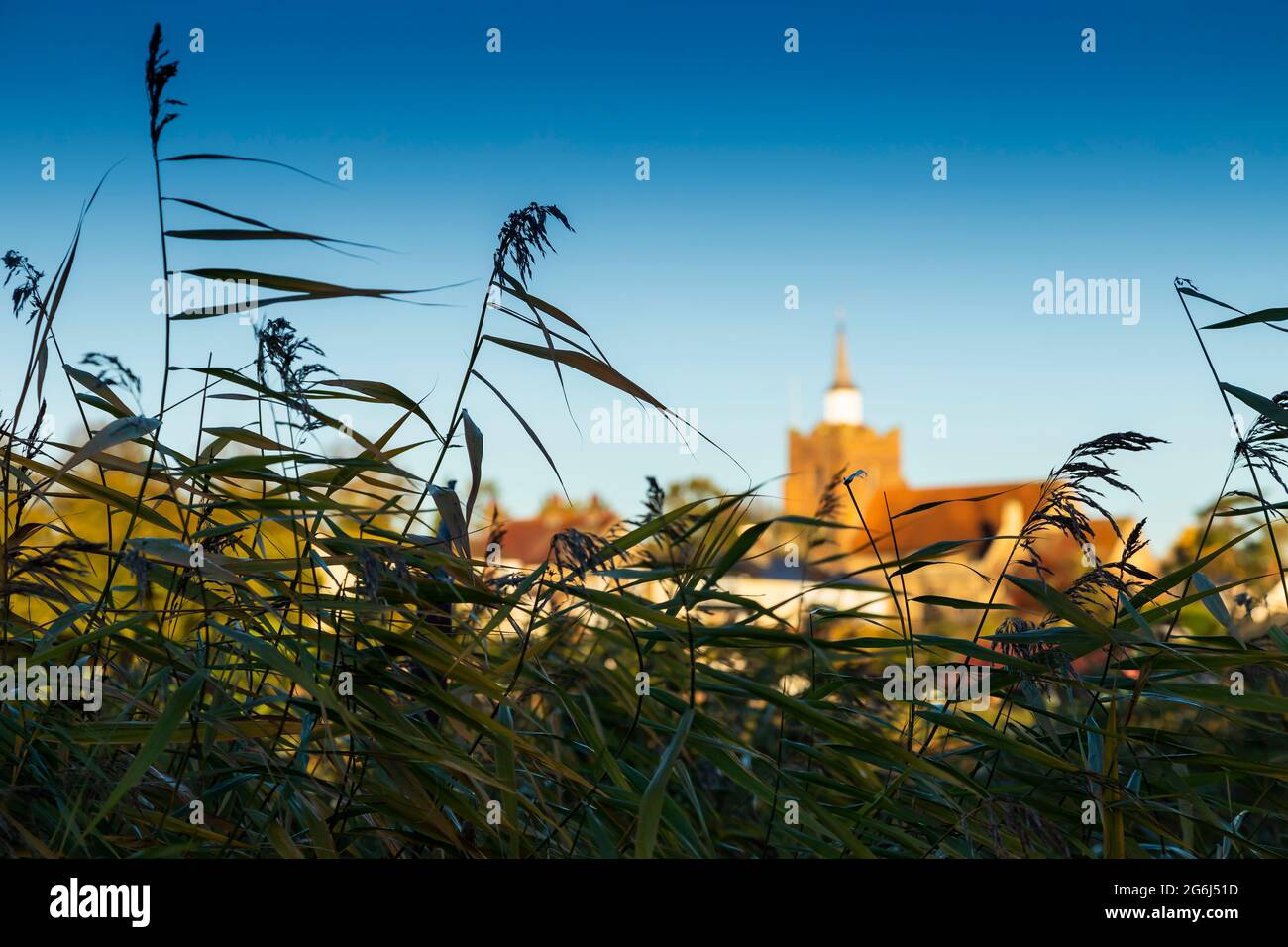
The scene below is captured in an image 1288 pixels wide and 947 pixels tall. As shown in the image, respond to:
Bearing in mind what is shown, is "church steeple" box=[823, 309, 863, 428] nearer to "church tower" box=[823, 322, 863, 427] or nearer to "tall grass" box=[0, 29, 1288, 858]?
"church tower" box=[823, 322, 863, 427]

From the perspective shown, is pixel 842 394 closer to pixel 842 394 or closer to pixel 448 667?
pixel 842 394

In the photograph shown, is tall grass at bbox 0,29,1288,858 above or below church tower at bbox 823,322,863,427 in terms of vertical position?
below

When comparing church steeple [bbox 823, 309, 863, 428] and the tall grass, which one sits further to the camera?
church steeple [bbox 823, 309, 863, 428]

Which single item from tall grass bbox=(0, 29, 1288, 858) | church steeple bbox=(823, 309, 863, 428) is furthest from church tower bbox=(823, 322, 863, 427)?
tall grass bbox=(0, 29, 1288, 858)

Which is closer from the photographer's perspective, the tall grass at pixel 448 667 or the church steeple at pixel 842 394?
the tall grass at pixel 448 667

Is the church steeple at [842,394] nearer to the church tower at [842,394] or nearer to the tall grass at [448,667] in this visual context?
the church tower at [842,394]

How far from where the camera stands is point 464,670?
1271 mm

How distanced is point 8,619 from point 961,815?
1.41 m

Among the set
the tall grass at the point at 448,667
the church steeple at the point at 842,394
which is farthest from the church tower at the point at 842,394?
the tall grass at the point at 448,667
